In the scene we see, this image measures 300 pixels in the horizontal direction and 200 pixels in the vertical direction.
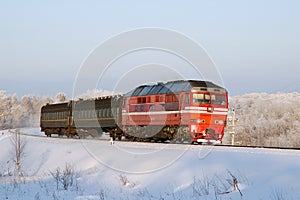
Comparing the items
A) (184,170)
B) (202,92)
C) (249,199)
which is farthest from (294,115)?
(249,199)

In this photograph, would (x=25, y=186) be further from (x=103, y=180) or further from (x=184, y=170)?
(x=184, y=170)

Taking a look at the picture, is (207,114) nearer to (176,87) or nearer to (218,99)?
(218,99)

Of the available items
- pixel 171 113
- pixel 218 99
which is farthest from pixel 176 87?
pixel 218 99

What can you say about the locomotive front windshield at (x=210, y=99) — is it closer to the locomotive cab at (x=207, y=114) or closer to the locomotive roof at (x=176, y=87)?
the locomotive cab at (x=207, y=114)

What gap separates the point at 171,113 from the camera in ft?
85.1

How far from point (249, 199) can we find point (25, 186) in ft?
34.0

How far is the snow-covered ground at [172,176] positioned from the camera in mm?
13848

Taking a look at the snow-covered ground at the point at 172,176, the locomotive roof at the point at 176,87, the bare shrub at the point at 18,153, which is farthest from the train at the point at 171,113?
the bare shrub at the point at 18,153

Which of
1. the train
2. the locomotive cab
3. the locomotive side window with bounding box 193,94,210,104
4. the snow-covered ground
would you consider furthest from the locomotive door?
the snow-covered ground

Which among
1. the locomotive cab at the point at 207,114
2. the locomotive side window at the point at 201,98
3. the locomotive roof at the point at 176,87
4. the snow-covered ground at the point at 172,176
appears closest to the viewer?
the snow-covered ground at the point at 172,176

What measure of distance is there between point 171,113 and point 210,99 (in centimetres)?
257

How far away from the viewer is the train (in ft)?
81.0

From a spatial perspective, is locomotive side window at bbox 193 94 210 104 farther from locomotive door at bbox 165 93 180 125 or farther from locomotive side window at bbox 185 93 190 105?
locomotive door at bbox 165 93 180 125

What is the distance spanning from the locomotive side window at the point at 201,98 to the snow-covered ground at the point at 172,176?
373cm
